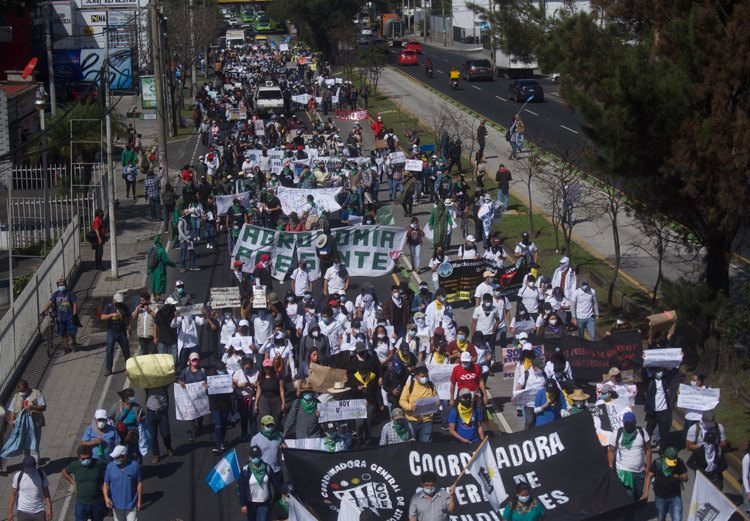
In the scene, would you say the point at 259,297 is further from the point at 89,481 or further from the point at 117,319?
the point at 89,481

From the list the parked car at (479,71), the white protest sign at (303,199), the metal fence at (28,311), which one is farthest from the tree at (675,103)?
the parked car at (479,71)

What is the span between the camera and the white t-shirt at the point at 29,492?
1271 centimetres

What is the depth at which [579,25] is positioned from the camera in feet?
62.1

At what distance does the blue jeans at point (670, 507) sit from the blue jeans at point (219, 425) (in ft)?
19.7

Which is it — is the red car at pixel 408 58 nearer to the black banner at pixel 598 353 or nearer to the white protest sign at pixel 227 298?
the white protest sign at pixel 227 298

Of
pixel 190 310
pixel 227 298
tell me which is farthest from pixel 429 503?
pixel 227 298

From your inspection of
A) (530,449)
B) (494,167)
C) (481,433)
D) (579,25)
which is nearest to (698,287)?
(579,25)

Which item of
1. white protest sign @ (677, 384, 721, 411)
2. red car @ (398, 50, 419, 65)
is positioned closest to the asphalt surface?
red car @ (398, 50, 419, 65)

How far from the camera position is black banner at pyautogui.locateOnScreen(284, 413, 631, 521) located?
1243 cm

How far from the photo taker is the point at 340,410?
1458 cm

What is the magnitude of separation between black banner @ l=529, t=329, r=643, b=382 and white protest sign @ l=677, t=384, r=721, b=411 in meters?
3.27

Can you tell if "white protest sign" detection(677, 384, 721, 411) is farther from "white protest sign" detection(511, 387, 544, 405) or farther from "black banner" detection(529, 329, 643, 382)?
"black banner" detection(529, 329, 643, 382)

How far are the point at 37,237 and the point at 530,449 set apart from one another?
20.4 meters

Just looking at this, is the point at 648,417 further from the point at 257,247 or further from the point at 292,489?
the point at 257,247
